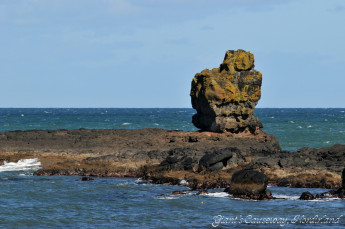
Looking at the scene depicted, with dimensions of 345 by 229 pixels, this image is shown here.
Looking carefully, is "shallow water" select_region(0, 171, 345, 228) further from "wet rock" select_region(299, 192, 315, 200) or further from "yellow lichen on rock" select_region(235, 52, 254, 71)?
"yellow lichen on rock" select_region(235, 52, 254, 71)

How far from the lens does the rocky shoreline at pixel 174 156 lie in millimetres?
35844

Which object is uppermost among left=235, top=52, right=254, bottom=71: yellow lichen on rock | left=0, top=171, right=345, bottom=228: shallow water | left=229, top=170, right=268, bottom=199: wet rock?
left=235, top=52, right=254, bottom=71: yellow lichen on rock

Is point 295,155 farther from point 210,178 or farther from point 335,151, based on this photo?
point 210,178

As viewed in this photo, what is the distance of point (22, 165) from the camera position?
44219 mm

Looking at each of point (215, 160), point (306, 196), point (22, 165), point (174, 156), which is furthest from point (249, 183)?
point (22, 165)

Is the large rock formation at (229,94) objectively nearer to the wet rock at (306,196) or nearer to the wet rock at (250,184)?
the wet rock at (250,184)

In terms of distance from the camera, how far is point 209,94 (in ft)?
176

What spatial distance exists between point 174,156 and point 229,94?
15.7 metres

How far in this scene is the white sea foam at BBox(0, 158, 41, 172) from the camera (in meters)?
42.8

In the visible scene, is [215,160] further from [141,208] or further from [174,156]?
[141,208]

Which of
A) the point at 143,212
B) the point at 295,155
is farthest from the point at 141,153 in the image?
the point at 143,212

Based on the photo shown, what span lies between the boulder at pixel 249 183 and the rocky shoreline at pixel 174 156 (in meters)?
3.29

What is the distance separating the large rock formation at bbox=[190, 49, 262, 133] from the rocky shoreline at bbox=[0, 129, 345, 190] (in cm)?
148

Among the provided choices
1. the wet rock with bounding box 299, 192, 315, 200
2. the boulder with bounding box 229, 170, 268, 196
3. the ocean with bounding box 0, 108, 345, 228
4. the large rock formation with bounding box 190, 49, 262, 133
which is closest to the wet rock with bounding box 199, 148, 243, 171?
the ocean with bounding box 0, 108, 345, 228
